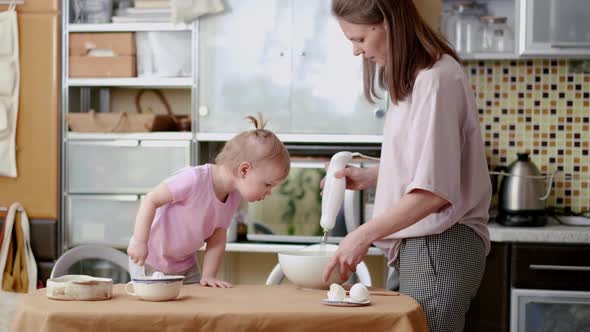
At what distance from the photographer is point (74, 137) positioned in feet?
12.6

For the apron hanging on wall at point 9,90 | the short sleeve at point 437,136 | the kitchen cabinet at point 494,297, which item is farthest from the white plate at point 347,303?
the apron hanging on wall at point 9,90

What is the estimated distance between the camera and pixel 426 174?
5.75ft

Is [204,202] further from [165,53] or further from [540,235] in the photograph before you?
[165,53]

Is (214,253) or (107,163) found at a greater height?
(107,163)

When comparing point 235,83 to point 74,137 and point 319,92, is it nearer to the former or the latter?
point 319,92

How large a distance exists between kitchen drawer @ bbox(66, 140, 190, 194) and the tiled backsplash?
1.35m

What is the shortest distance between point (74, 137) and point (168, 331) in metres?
2.34

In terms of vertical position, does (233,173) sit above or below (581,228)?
above

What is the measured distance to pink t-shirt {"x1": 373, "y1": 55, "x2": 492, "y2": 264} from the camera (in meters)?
1.76

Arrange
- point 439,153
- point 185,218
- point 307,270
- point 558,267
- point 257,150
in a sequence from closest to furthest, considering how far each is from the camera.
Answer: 1. point 439,153
2. point 307,270
3. point 257,150
4. point 185,218
5. point 558,267

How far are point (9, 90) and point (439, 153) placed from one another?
8.54 ft

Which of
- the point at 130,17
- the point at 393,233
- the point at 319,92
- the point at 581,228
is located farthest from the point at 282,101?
the point at 393,233

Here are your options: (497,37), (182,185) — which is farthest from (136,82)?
(182,185)

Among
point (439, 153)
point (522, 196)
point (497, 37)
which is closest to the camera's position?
point (439, 153)
